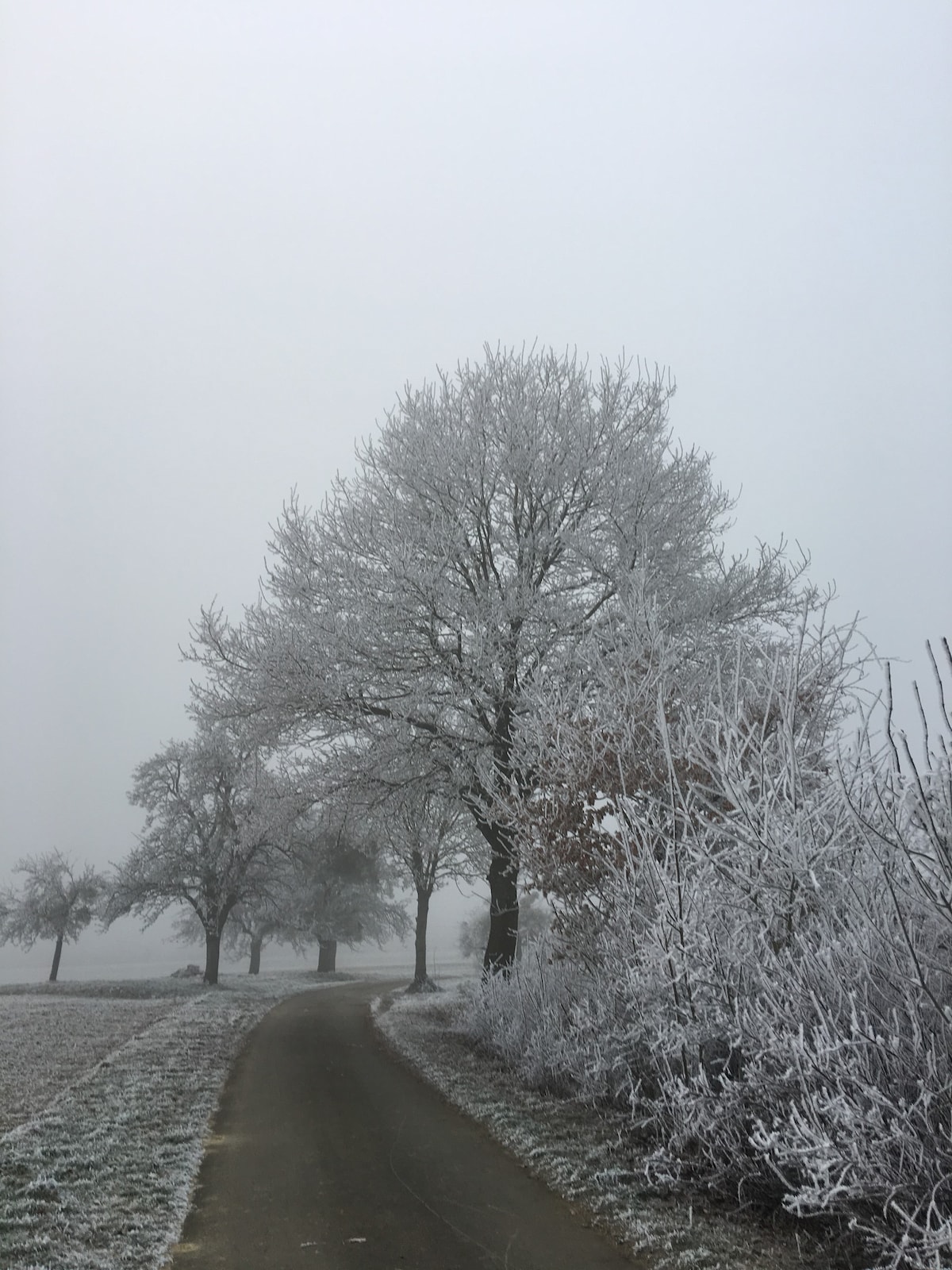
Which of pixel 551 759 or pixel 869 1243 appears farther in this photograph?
pixel 551 759

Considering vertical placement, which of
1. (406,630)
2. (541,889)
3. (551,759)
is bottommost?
(541,889)

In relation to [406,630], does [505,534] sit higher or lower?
higher

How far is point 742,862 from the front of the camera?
218 inches

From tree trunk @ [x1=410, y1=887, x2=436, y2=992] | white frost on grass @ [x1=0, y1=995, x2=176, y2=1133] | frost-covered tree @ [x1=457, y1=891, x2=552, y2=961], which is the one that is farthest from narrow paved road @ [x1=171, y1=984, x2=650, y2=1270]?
frost-covered tree @ [x1=457, y1=891, x2=552, y2=961]

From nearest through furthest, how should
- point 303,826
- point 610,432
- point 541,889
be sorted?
point 541,889 < point 610,432 < point 303,826

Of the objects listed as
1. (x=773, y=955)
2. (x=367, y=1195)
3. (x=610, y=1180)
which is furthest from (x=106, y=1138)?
A: (x=773, y=955)

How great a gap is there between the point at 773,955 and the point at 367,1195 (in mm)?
3354

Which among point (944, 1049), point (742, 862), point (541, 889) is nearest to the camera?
point (944, 1049)

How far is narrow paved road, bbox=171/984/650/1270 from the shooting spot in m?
4.73

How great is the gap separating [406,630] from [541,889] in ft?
18.0

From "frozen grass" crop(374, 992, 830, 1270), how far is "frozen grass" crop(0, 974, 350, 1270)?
8.44 feet

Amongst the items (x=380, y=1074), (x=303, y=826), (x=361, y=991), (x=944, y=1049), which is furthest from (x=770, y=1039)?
(x=361, y=991)

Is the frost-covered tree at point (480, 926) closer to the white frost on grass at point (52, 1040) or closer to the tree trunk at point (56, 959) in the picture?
the tree trunk at point (56, 959)

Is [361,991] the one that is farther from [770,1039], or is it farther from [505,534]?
[770,1039]
